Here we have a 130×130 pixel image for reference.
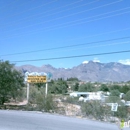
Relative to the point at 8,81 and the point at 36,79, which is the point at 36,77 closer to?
the point at 36,79

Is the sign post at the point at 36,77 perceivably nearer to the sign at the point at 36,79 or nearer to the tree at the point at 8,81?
the sign at the point at 36,79

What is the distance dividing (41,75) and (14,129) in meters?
24.5

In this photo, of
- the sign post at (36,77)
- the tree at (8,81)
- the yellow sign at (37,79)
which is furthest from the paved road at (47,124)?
the yellow sign at (37,79)

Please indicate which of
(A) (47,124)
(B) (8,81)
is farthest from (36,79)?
(A) (47,124)

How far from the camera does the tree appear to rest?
33287 millimetres

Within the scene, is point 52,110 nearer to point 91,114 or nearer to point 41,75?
point 91,114

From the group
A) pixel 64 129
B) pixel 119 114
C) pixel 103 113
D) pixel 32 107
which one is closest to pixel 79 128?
pixel 64 129

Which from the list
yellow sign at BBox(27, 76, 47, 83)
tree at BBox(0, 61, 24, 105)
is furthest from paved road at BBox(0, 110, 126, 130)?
yellow sign at BBox(27, 76, 47, 83)

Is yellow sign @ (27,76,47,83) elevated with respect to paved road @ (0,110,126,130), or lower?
elevated

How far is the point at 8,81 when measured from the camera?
110 ft

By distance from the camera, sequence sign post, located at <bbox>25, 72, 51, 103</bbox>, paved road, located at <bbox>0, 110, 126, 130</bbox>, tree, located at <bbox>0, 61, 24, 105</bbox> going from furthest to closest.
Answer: sign post, located at <bbox>25, 72, 51, 103</bbox>, tree, located at <bbox>0, 61, 24, 105</bbox>, paved road, located at <bbox>0, 110, 126, 130</bbox>

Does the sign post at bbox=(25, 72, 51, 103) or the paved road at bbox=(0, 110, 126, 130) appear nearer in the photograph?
the paved road at bbox=(0, 110, 126, 130)

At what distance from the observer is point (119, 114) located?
80.7 ft

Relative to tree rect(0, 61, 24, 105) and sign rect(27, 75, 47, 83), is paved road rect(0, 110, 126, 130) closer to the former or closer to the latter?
tree rect(0, 61, 24, 105)
